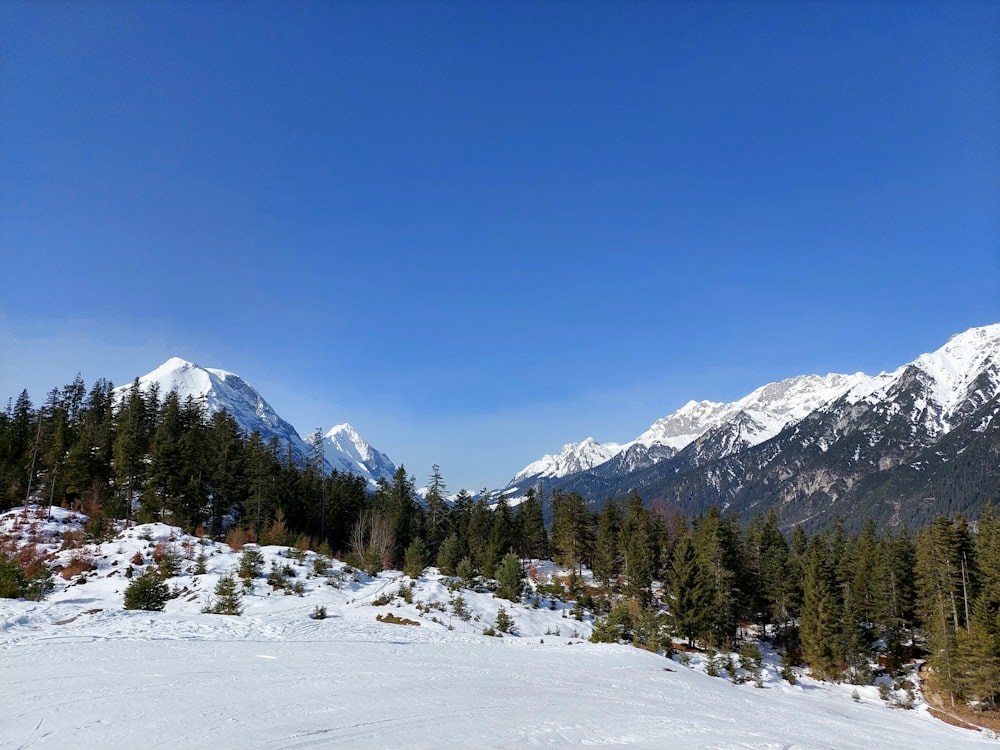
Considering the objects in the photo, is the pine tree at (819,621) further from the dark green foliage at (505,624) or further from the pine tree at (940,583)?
the dark green foliage at (505,624)

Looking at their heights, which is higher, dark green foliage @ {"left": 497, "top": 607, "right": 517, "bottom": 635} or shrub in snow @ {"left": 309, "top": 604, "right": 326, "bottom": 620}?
shrub in snow @ {"left": 309, "top": 604, "right": 326, "bottom": 620}

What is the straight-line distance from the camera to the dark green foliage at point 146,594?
2691cm

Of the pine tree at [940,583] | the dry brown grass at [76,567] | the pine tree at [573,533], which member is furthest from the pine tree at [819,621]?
the dry brown grass at [76,567]

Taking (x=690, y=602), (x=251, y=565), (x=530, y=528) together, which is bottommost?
(x=690, y=602)

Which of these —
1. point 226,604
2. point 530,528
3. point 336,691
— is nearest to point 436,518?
point 530,528

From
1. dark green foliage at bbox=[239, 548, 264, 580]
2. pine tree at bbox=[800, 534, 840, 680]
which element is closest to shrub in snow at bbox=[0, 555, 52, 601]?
dark green foliage at bbox=[239, 548, 264, 580]

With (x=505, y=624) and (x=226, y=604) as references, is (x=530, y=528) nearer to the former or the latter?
(x=505, y=624)

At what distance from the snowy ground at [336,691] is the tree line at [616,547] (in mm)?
15353

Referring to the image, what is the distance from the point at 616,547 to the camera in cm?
6725

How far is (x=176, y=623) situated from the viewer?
22109mm

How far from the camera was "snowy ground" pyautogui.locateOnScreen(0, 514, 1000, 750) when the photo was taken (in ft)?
34.2

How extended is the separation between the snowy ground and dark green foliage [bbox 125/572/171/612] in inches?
59.0

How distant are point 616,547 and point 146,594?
53079 mm

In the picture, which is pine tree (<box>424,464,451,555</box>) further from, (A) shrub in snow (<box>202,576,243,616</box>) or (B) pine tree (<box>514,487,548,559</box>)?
(A) shrub in snow (<box>202,576,243,616</box>)
